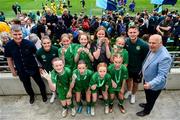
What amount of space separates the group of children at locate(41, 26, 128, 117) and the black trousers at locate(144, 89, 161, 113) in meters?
0.54

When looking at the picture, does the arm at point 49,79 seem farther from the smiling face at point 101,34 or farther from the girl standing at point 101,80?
the smiling face at point 101,34

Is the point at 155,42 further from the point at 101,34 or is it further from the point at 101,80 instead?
the point at 101,80

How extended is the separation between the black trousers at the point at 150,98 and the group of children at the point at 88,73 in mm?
538

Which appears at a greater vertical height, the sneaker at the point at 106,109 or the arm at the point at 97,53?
the arm at the point at 97,53

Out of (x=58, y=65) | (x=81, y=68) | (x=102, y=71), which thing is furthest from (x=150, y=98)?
(x=58, y=65)

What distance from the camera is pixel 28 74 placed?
570cm

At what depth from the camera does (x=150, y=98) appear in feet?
17.4

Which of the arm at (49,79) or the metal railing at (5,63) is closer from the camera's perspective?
the arm at (49,79)

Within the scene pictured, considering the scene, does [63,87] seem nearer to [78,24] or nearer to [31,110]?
Result: [31,110]

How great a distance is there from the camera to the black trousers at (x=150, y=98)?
5146 mm

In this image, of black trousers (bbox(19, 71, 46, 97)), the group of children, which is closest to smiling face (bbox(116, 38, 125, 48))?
the group of children

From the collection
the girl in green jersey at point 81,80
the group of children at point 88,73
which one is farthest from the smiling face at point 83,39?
the girl in green jersey at point 81,80

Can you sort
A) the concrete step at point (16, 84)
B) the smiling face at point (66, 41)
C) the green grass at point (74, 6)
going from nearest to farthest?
the smiling face at point (66, 41), the concrete step at point (16, 84), the green grass at point (74, 6)

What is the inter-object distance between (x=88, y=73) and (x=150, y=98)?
1.43 metres
